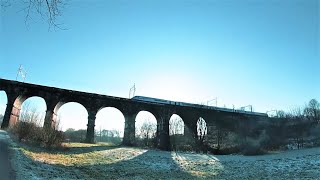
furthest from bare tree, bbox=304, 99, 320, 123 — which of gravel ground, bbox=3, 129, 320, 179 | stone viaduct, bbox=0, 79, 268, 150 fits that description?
gravel ground, bbox=3, 129, 320, 179

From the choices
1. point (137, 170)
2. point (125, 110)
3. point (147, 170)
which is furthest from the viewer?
point (125, 110)

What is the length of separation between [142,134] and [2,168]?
95.6 ft

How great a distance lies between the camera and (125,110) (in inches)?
1254

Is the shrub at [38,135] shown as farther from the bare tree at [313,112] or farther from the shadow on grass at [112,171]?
the bare tree at [313,112]

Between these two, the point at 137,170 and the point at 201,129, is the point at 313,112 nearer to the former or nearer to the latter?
the point at 201,129

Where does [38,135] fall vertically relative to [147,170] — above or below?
above

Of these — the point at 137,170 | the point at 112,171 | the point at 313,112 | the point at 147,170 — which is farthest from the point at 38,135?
the point at 313,112

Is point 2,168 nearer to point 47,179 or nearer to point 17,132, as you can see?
point 47,179

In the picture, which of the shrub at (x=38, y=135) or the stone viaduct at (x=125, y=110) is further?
the stone viaduct at (x=125, y=110)

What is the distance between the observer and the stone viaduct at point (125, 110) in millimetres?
28562

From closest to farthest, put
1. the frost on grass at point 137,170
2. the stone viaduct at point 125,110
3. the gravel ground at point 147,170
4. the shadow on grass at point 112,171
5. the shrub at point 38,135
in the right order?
1. the gravel ground at point 147,170
2. the frost on grass at point 137,170
3. the shadow on grass at point 112,171
4. the shrub at point 38,135
5. the stone viaduct at point 125,110

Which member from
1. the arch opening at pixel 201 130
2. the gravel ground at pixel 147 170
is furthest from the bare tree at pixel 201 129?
the gravel ground at pixel 147 170

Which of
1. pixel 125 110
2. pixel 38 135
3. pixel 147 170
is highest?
pixel 125 110

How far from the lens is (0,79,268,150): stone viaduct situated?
93.7ft
